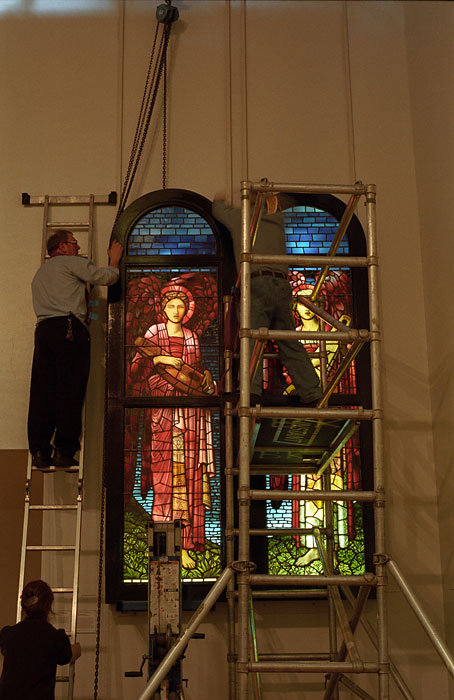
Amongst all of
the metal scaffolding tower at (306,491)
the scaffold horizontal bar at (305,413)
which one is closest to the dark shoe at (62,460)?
the metal scaffolding tower at (306,491)

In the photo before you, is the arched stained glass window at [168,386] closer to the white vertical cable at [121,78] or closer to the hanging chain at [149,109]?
the hanging chain at [149,109]

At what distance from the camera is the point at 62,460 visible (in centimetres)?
579

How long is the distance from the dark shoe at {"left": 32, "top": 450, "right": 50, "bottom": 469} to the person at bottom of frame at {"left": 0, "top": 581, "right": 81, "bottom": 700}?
125cm

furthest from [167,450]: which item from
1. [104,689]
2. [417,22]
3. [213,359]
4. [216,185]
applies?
[417,22]

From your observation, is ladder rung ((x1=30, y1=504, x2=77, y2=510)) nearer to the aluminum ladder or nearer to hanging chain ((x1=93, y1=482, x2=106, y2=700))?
the aluminum ladder

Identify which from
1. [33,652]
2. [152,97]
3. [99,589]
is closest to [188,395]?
[99,589]

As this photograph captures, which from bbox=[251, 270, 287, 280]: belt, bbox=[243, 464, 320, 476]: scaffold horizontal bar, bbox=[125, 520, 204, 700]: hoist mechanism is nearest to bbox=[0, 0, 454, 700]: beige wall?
bbox=[243, 464, 320, 476]: scaffold horizontal bar

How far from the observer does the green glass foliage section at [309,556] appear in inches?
234

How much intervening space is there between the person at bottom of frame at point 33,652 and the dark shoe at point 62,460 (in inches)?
48.4

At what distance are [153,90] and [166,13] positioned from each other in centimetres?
60

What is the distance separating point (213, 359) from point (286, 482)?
0.99 m

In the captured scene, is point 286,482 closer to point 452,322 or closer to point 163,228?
point 452,322

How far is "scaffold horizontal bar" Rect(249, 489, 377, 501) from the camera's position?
12.7 ft

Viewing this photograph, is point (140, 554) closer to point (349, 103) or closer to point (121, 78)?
point (121, 78)
